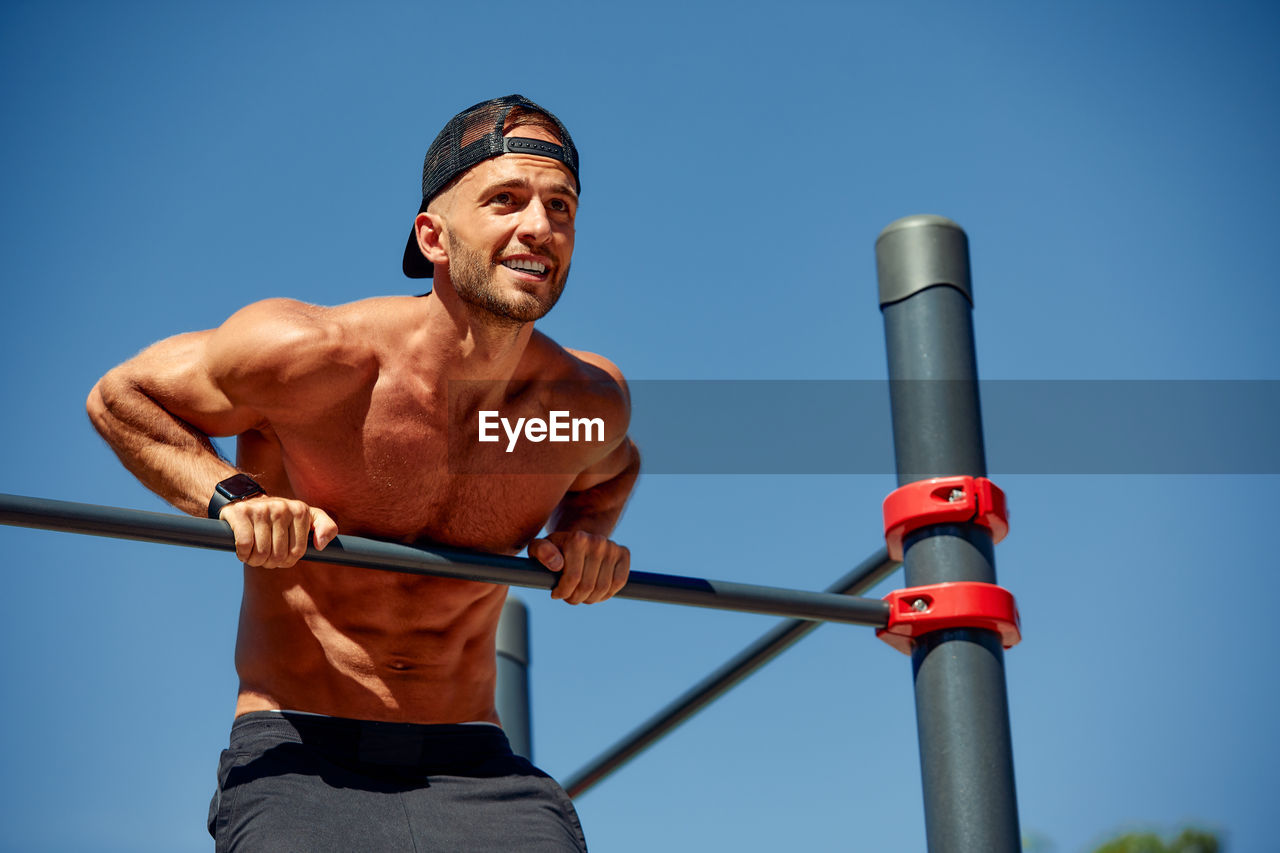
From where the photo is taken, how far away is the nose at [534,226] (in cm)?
314

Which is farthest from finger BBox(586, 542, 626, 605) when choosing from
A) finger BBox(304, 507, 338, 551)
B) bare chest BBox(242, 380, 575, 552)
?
finger BBox(304, 507, 338, 551)

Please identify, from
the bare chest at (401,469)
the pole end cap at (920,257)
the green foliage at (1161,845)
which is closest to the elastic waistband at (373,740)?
the bare chest at (401,469)

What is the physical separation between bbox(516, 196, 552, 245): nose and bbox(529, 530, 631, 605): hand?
70cm

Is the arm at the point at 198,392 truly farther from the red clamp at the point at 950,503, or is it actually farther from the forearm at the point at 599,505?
the red clamp at the point at 950,503

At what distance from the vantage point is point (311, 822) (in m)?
2.82

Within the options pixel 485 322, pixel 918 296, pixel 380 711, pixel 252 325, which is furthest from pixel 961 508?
pixel 252 325

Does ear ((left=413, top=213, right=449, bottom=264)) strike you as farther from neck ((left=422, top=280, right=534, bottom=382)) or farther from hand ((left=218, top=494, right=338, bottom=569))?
hand ((left=218, top=494, right=338, bottom=569))

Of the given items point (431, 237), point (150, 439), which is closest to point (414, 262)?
point (431, 237)

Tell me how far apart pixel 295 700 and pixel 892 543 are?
4.64ft

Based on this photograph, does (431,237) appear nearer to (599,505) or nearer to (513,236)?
(513,236)

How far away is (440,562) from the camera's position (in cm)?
262

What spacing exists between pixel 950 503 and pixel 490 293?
1.13 metres

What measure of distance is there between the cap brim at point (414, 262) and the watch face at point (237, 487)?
3.23 ft

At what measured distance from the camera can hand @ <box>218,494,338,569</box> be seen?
97.8 inches
